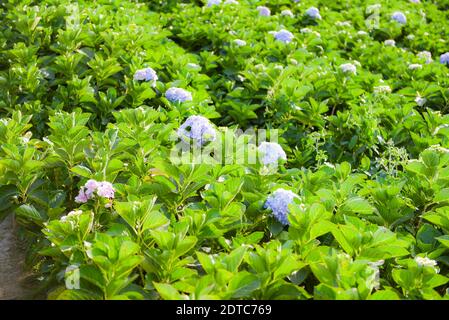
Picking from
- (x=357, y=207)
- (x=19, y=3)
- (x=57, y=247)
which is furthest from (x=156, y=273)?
(x=19, y=3)

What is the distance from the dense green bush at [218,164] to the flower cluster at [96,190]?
0.05ft

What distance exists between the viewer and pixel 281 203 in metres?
2.56

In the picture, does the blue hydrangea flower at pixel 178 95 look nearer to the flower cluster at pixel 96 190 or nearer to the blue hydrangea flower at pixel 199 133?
the blue hydrangea flower at pixel 199 133

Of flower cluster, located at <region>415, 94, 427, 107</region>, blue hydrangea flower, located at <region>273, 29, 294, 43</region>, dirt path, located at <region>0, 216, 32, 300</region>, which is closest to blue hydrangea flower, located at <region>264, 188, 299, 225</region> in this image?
dirt path, located at <region>0, 216, 32, 300</region>

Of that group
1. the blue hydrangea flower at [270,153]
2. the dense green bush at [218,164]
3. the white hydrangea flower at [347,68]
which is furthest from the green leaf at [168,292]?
the white hydrangea flower at [347,68]

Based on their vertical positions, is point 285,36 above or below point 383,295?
above

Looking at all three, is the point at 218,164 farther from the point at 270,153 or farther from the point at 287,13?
the point at 287,13

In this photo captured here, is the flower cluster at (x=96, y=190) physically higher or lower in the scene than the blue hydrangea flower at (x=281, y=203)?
higher

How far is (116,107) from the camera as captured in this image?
3.94 meters

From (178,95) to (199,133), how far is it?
680 mm

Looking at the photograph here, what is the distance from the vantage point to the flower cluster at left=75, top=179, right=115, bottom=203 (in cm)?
257

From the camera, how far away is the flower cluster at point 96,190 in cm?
257

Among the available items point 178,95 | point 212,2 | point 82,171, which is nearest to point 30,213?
point 82,171
